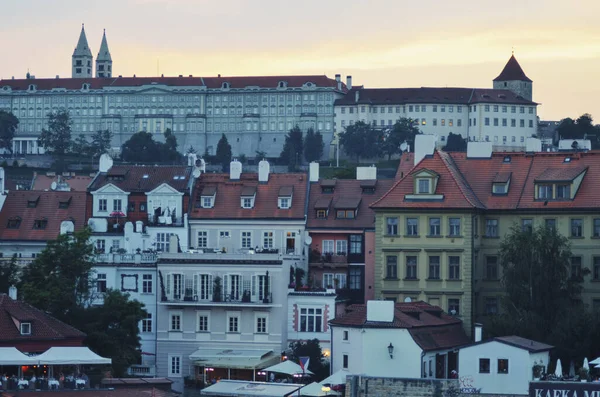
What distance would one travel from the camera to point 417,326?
5653 cm

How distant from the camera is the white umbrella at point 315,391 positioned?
52.5 metres

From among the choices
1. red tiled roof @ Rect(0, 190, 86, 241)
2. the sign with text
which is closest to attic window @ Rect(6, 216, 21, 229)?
red tiled roof @ Rect(0, 190, 86, 241)

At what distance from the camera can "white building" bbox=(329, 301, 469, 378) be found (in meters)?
55.7

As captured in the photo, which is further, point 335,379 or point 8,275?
point 8,275

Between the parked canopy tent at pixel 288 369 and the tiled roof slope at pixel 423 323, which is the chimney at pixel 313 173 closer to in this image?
the tiled roof slope at pixel 423 323

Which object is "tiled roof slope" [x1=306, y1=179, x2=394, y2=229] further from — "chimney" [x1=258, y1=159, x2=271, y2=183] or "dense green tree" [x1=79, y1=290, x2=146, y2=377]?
"dense green tree" [x1=79, y1=290, x2=146, y2=377]

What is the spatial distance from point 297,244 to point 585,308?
13514 millimetres

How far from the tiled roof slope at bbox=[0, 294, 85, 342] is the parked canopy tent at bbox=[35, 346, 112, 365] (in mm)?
2259

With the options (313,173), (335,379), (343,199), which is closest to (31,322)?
(335,379)

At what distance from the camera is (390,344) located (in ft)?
184

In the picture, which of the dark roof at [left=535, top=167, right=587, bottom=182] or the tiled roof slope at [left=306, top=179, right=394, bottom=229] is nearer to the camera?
the dark roof at [left=535, top=167, right=587, bottom=182]

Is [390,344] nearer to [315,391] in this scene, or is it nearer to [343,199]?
[315,391]

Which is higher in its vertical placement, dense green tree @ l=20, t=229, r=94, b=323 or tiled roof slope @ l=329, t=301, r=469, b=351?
dense green tree @ l=20, t=229, r=94, b=323

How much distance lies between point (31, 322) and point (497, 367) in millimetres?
15131
